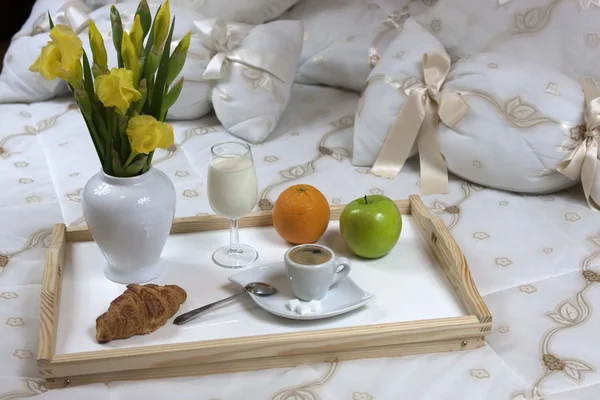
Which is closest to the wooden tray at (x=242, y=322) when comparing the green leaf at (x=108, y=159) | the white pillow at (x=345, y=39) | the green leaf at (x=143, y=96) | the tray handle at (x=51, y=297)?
the tray handle at (x=51, y=297)

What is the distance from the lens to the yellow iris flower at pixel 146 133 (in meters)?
0.98

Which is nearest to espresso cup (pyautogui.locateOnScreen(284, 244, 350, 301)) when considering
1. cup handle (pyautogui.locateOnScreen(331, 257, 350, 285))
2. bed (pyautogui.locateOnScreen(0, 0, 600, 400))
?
cup handle (pyautogui.locateOnScreen(331, 257, 350, 285))

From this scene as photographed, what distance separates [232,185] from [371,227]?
234mm

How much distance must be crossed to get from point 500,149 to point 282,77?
592mm

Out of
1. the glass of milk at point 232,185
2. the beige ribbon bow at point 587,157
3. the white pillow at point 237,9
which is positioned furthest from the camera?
the white pillow at point 237,9

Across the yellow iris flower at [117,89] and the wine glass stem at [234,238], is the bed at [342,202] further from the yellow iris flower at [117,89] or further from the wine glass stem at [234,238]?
the yellow iris flower at [117,89]

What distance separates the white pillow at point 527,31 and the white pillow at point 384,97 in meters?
0.09

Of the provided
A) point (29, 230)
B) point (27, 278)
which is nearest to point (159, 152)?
point (29, 230)

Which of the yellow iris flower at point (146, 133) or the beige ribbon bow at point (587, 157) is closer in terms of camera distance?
the yellow iris flower at point (146, 133)

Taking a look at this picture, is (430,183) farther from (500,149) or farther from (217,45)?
(217,45)

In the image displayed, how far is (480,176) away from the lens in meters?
1.55

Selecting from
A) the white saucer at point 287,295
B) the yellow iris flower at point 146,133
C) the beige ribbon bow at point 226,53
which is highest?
the yellow iris flower at point 146,133

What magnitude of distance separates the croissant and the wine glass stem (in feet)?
0.66

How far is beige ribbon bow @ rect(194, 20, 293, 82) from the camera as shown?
70.1 inches
